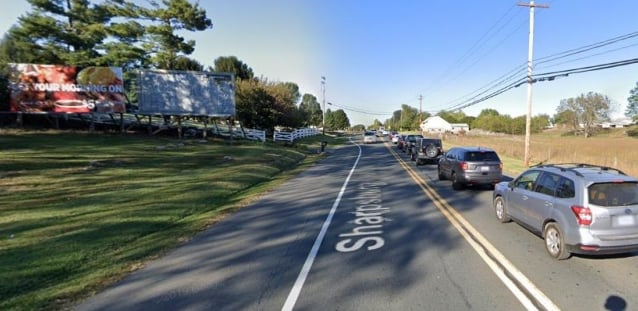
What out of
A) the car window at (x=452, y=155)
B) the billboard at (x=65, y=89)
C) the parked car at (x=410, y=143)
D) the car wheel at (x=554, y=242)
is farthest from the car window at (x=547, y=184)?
the billboard at (x=65, y=89)

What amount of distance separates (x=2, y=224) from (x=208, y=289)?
6.32 meters

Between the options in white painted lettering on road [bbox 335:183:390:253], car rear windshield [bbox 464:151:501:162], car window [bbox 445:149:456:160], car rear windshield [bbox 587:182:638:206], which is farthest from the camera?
car window [bbox 445:149:456:160]

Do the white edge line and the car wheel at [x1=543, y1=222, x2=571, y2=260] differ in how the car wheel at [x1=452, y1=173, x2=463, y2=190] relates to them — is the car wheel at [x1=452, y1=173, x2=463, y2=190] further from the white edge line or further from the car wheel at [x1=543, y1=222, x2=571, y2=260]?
the car wheel at [x1=543, y1=222, x2=571, y2=260]

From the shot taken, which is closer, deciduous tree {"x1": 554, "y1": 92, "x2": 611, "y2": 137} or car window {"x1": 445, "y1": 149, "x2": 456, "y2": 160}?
car window {"x1": 445, "y1": 149, "x2": 456, "y2": 160}

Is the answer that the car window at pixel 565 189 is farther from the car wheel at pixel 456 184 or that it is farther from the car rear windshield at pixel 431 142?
the car rear windshield at pixel 431 142

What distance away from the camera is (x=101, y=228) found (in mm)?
8086

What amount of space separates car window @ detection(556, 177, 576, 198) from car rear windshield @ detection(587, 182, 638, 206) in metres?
0.27

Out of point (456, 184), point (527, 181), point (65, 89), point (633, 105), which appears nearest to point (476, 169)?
point (456, 184)

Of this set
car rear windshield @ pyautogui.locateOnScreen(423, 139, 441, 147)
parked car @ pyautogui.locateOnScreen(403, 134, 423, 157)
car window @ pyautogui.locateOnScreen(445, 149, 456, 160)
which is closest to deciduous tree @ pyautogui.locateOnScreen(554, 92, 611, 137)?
parked car @ pyautogui.locateOnScreen(403, 134, 423, 157)

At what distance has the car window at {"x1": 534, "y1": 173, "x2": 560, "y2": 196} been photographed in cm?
642

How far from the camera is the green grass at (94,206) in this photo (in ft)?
18.1

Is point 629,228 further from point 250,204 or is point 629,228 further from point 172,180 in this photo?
point 172,180

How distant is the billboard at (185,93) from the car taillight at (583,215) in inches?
1221

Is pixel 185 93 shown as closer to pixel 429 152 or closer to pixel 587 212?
pixel 429 152
